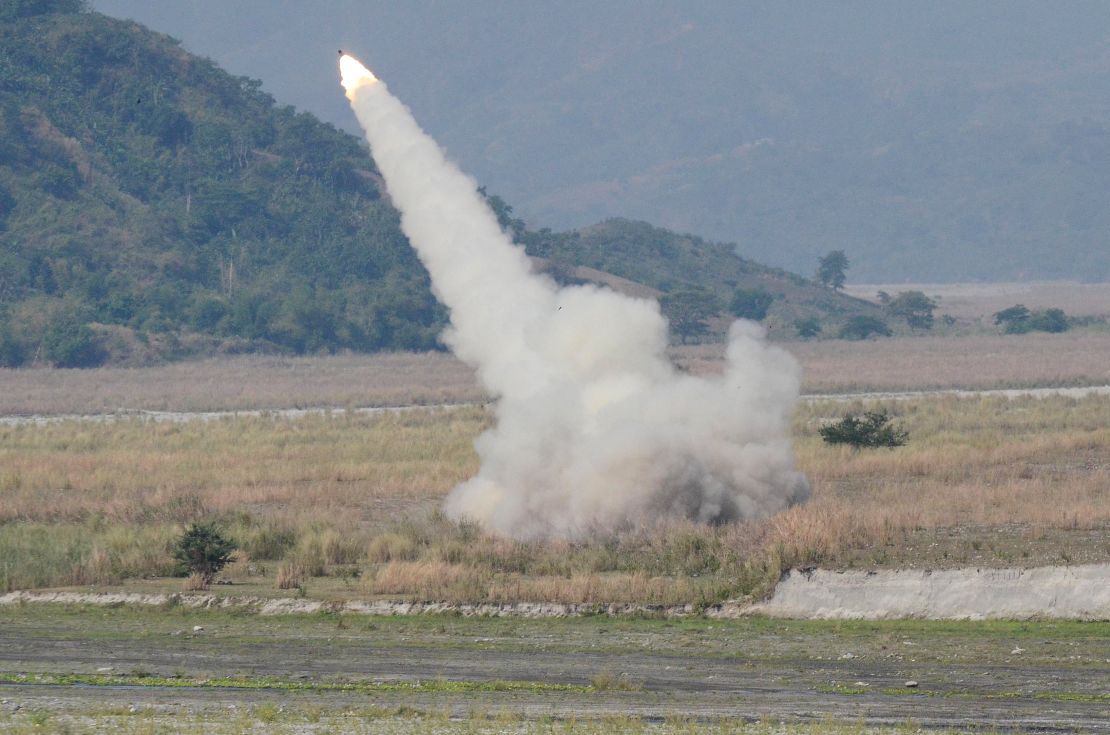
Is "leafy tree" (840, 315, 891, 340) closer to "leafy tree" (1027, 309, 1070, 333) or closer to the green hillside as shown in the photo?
"leafy tree" (1027, 309, 1070, 333)

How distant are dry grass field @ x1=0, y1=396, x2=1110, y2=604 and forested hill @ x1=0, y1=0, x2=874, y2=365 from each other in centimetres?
4682

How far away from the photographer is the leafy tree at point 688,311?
357 feet

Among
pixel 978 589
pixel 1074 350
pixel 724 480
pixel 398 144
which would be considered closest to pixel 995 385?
pixel 1074 350

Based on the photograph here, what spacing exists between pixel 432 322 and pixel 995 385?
41817 millimetres

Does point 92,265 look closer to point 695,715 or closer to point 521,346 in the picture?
point 521,346

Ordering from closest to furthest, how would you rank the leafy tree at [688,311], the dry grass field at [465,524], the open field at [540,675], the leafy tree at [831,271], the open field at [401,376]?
1. the open field at [540,675]
2. the dry grass field at [465,524]
3. the open field at [401,376]
4. the leafy tree at [688,311]
5. the leafy tree at [831,271]

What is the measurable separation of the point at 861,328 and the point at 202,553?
88.4m

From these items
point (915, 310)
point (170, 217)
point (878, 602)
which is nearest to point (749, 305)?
point (915, 310)

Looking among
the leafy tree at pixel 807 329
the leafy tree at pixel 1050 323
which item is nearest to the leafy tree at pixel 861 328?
the leafy tree at pixel 807 329

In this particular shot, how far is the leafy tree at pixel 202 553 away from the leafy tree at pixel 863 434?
62.5 ft

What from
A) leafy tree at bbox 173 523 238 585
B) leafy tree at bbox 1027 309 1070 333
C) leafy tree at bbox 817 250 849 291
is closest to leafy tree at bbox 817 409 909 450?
leafy tree at bbox 173 523 238 585

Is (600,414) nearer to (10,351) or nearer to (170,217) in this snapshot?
(10,351)

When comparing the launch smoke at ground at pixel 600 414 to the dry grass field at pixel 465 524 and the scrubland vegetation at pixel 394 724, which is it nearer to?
the dry grass field at pixel 465 524

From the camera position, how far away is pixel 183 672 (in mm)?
22531
